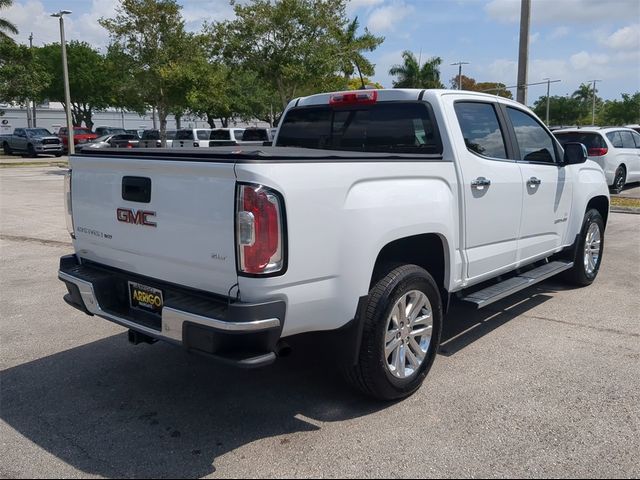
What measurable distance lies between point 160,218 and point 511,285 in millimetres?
3007

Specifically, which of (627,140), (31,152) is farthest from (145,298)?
(31,152)

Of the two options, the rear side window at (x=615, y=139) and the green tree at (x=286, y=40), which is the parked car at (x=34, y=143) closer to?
the green tree at (x=286, y=40)

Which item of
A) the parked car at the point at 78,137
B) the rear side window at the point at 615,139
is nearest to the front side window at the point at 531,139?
the rear side window at the point at 615,139

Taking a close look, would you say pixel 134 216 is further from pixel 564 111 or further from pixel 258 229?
pixel 564 111

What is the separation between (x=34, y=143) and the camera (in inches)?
1411

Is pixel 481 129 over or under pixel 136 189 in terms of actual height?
over

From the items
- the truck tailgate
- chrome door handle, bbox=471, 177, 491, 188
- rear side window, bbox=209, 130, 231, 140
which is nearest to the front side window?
chrome door handle, bbox=471, 177, 491, 188

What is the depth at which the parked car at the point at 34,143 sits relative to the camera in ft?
117

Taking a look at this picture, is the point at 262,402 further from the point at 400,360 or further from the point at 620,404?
the point at 620,404

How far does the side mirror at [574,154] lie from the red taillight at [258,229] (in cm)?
385

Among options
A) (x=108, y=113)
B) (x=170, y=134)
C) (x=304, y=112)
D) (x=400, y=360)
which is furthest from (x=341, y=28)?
(x=108, y=113)

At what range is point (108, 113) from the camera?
69875mm

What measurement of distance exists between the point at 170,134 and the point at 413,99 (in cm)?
3033

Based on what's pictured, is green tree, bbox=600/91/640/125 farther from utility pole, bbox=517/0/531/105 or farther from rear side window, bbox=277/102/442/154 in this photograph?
rear side window, bbox=277/102/442/154
